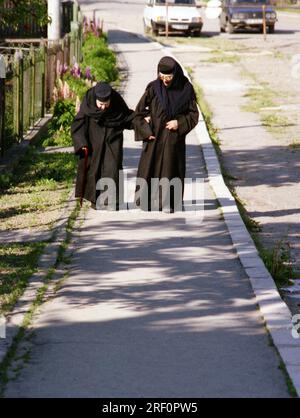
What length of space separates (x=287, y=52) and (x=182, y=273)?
27.3m

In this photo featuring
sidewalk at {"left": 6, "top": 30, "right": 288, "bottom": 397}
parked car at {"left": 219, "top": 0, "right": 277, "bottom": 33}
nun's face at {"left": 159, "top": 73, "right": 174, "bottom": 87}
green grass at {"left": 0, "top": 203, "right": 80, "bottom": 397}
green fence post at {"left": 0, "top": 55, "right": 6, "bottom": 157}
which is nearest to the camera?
sidewalk at {"left": 6, "top": 30, "right": 288, "bottom": 397}

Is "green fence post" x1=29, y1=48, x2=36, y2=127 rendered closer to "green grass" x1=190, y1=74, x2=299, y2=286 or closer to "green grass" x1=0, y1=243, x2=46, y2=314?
"green grass" x1=190, y1=74, x2=299, y2=286

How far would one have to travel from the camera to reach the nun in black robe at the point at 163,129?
13.0 m

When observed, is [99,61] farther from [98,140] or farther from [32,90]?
[98,140]

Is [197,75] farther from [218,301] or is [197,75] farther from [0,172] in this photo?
[218,301]

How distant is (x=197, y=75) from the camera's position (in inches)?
1160

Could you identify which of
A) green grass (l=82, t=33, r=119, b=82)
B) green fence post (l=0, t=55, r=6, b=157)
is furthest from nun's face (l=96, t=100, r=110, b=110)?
green grass (l=82, t=33, r=119, b=82)

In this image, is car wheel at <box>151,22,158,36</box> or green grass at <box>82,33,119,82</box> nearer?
green grass at <box>82,33,119,82</box>

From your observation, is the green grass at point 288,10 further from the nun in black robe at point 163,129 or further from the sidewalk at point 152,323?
the sidewalk at point 152,323

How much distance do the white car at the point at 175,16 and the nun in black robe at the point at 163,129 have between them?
29.6 metres

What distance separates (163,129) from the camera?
13117 mm

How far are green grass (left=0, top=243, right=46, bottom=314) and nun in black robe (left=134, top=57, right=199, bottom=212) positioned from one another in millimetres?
2319

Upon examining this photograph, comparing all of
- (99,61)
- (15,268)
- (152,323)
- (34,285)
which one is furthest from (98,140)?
(99,61)

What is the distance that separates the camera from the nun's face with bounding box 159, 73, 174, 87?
12.8m
